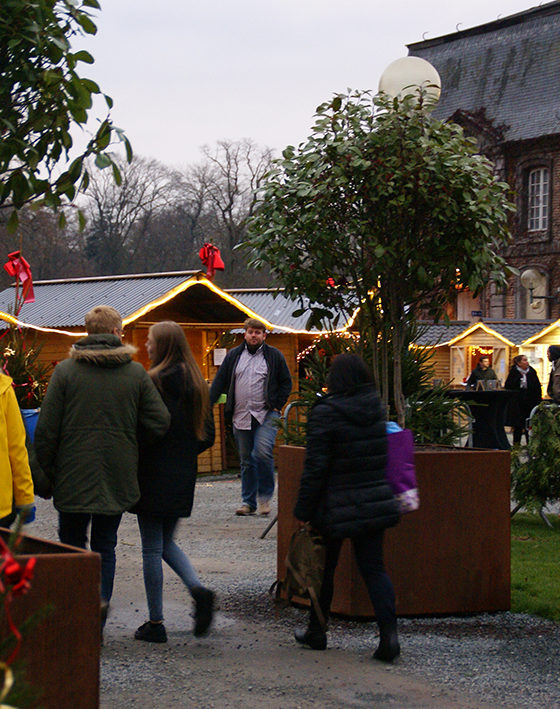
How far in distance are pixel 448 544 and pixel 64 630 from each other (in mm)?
3385

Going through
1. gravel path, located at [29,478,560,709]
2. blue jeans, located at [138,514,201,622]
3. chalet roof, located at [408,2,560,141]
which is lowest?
gravel path, located at [29,478,560,709]

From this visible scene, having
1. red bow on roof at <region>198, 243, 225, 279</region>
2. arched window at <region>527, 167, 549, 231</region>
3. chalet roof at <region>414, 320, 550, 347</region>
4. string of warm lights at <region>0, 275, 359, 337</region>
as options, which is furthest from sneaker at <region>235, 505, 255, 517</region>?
arched window at <region>527, 167, 549, 231</region>

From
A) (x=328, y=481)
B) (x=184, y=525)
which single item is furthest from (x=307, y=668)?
(x=184, y=525)

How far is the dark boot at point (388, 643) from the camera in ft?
18.2

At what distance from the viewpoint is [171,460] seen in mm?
5914

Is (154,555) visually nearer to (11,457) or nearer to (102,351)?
(102,351)

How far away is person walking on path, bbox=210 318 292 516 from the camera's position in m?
10.7

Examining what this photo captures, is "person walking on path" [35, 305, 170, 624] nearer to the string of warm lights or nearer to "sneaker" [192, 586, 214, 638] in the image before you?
"sneaker" [192, 586, 214, 638]

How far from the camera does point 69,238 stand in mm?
63188

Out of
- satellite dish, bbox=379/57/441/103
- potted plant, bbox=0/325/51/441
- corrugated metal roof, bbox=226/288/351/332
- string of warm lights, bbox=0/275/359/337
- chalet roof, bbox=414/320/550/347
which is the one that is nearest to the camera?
satellite dish, bbox=379/57/441/103

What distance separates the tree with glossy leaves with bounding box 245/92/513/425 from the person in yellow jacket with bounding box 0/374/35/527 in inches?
112

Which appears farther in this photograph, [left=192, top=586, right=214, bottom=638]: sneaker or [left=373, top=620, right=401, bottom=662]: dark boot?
[left=192, top=586, right=214, bottom=638]: sneaker

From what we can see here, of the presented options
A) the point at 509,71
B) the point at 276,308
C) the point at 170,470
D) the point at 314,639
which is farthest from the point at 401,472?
the point at 509,71

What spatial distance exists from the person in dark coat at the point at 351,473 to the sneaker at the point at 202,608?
0.78 metres
